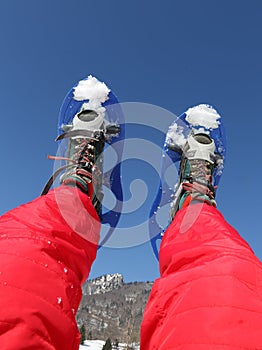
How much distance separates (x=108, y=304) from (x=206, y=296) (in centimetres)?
11960

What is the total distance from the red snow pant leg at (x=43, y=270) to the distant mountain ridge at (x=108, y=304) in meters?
71.3

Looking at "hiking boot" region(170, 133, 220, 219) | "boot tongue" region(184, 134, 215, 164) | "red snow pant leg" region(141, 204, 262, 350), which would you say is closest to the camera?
"red snow pant leg" region(141, 204, 262, 350)

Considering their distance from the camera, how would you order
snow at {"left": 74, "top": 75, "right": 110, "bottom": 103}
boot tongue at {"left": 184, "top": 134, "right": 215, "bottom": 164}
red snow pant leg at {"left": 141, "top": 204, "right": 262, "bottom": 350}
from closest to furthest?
1. red snow pant leg at {"left": 141, "top": 204, "right": 262, "bottom": 350}
2. boot tongue at {"left": 184, "top": 134, "right": 215, "bottom": 164}
3. snow at {"left": 74, "top": 75, "right": 110, "bottom": 103}

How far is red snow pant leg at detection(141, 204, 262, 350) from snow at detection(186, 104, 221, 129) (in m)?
2.37

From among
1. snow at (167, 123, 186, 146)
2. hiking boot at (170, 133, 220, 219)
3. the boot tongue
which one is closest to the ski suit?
hiking boot at (170, 133, 220, 219)

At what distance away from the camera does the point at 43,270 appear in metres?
1.10

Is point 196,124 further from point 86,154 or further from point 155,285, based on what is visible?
point 155,285

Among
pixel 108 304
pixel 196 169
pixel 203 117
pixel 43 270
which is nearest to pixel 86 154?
pixel 196 169

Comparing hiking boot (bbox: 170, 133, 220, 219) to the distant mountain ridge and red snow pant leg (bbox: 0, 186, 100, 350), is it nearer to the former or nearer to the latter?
red snow pant leg (bbox: 0, 186, 100, 350)

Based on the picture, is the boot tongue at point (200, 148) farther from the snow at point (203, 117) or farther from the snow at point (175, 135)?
the snow at point (203, 117)

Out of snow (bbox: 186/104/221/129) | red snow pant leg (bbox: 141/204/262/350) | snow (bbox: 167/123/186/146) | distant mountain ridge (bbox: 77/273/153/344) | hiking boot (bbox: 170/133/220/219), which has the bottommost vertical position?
red snow pant leg (bbox: 141/204/262/350)

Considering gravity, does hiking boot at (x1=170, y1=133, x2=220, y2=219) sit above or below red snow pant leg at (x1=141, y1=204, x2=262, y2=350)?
above

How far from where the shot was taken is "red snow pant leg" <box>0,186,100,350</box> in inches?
36.2

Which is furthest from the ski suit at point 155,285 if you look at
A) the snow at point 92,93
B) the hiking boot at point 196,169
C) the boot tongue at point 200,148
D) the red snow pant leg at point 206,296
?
the snow at point 92,93
